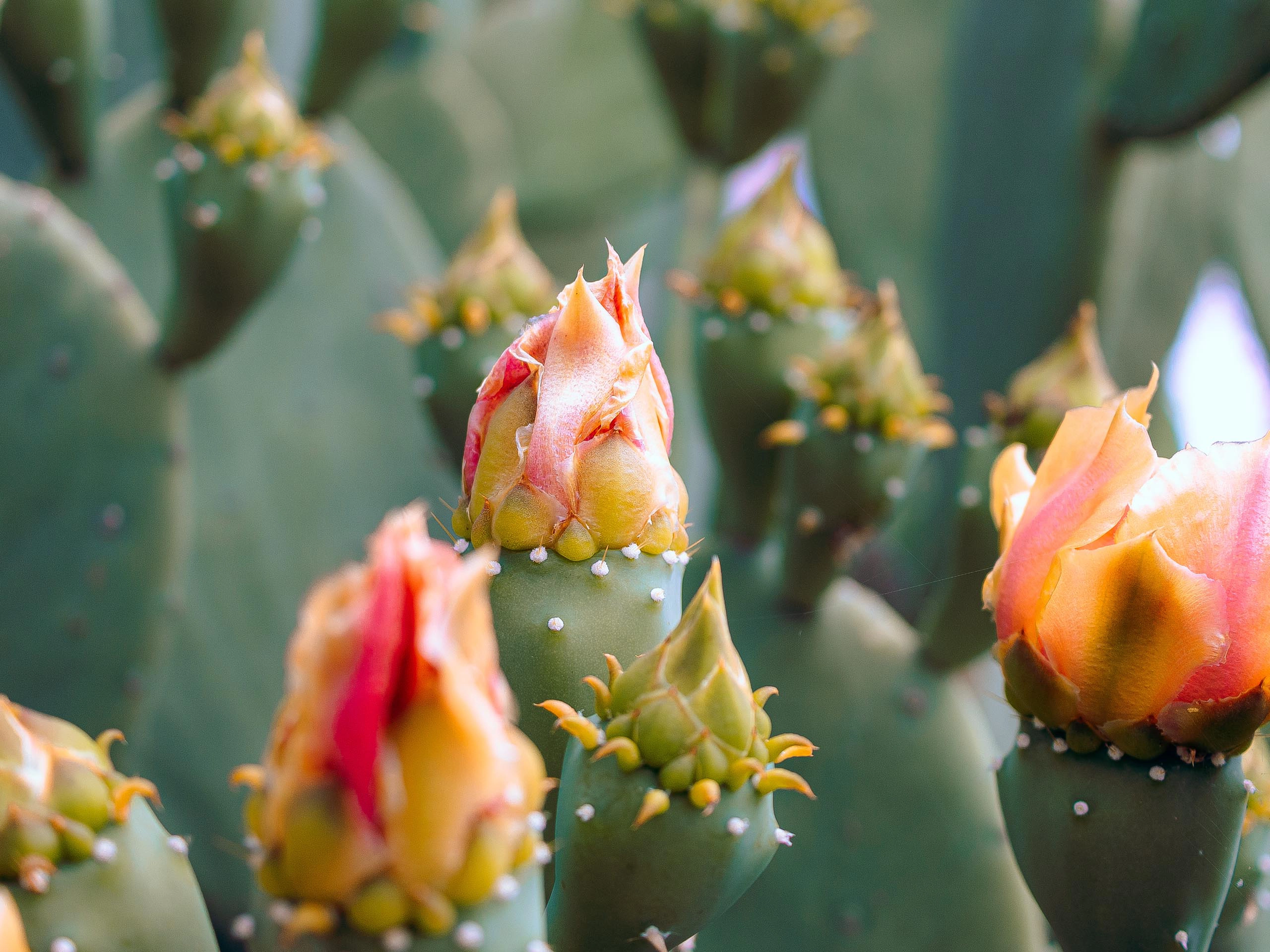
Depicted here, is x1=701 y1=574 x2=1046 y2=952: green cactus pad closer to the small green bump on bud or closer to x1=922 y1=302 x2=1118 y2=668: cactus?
x1=922 y1=302 x2=1118 y2=668: cactus

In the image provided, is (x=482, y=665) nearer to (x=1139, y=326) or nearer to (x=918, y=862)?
(x=918, y=862)

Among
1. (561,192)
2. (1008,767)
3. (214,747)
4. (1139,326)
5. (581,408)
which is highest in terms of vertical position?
(581,408)

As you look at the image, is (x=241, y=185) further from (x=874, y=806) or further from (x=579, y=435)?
(x=874, y=806)

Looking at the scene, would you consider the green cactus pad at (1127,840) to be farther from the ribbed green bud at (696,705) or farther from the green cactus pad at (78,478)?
the green cactus pad at (78,478)

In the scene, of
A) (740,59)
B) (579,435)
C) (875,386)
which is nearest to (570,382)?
(579,435)

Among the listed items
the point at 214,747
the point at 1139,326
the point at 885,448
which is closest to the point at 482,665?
the point at 885,448

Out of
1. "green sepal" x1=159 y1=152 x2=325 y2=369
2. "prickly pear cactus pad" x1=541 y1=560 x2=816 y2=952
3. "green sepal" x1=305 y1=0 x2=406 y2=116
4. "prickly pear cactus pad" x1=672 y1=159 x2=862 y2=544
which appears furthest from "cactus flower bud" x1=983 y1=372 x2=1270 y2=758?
"green sepal" x1=305 y1=0 x2=406 y2=116

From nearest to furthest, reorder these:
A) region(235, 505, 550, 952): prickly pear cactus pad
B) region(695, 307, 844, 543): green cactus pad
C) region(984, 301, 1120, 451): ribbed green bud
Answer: region(235, 505, 550, 952): prickly pear cactus pad → region(984, 301, 1120, 451): ribbed green bud → region(695, 307, 844, 543): green cactus pad

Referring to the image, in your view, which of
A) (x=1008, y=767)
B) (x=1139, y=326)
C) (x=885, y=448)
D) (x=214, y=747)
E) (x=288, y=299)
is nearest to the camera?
(x=1008, y=767)
